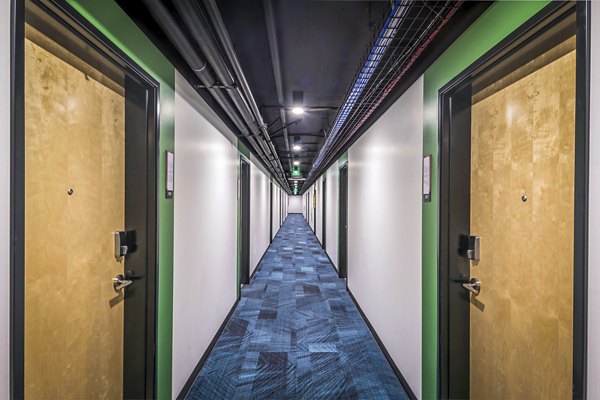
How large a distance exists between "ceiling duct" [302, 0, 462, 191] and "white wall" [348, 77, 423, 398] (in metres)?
0.17

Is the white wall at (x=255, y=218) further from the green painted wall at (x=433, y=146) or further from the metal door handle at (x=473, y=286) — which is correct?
the metal door handle at (x=473, y=286)

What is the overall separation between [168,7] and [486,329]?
2219 millimetres

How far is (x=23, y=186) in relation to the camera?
2.46ft

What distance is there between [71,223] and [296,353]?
74.9 inches

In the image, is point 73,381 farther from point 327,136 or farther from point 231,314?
point 327,136

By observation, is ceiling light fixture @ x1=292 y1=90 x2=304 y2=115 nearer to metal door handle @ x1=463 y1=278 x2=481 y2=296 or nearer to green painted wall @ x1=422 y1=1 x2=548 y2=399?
green painted wall @ x1=422 y1=1 x2=548 y2=399

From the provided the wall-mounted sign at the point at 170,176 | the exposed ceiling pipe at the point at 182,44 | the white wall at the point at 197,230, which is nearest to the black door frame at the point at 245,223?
the white wall at the point at 197,230

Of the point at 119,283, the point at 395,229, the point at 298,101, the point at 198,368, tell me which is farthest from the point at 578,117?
the point at 298,101

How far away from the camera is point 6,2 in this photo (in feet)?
2.29

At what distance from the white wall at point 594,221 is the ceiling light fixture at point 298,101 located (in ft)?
8.09

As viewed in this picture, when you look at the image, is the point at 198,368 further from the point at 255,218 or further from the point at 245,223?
the point at 255,218

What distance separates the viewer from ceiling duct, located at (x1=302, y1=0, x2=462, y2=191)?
1225 millimetres

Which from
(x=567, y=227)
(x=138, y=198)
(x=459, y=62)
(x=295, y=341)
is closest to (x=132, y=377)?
(x=138, y=198)

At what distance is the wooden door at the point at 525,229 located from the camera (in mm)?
1047
